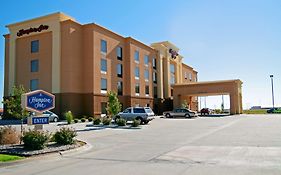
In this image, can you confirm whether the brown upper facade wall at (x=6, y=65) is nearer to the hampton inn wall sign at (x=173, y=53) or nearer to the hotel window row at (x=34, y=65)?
the hotel window row at (x=34, y=65)

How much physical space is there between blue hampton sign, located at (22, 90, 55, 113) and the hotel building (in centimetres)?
2476

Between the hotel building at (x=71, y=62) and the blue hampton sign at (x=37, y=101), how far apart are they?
24763 millimetres

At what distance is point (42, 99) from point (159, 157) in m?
6.85

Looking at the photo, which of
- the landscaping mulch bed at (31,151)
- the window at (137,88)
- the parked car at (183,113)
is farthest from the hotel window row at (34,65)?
the landscaping mulch bed at (31,151)

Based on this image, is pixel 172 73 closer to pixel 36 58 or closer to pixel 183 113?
pixel 183 113

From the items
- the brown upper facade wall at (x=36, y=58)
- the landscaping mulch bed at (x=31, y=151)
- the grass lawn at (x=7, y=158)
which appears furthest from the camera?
the brown upper facade wall at (x=36, y=58)

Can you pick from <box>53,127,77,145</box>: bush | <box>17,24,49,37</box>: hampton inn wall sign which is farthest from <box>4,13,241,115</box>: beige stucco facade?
<box>53,127,77,145</box>: bush

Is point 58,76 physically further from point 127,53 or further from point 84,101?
point 127,53

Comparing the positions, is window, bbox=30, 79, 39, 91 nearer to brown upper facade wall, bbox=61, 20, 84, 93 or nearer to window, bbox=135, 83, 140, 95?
brown upper facade wall, bbox=61, 20, 84, 93

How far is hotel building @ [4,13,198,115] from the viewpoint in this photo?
39.8 m

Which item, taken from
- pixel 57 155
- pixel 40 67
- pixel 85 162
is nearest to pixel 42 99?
pixel 57 155

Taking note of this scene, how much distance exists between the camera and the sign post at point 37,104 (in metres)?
13.7

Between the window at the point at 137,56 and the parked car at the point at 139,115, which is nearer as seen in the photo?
the parked car at the point at 139,115

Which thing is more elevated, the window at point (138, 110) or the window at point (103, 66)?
the window at point (103, 66)
